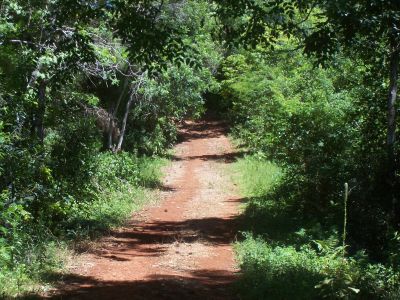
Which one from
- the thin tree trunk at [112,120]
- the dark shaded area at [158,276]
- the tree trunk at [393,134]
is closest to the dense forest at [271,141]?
the tree trunk at [393,134]

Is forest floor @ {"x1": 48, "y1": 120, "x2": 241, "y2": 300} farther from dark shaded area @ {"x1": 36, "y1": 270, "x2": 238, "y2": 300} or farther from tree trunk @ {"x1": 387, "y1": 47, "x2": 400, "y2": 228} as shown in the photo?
tree trunk @ {"x1": 387, "y1": 47, "x2": 400, "y2": 228}

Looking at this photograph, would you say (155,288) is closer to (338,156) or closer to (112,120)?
(338,156)

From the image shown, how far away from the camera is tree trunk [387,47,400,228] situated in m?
8.84

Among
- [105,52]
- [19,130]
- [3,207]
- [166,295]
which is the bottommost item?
[166,295]

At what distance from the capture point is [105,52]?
11531 millimetres

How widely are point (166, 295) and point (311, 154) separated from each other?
5.69 m

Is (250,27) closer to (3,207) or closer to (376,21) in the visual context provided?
(376,21)

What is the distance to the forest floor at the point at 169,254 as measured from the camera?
7602mm

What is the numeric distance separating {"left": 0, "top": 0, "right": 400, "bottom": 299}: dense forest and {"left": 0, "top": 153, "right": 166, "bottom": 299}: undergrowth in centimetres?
4

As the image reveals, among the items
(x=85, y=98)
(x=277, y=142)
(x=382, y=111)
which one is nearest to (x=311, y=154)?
(x=277, y=142)

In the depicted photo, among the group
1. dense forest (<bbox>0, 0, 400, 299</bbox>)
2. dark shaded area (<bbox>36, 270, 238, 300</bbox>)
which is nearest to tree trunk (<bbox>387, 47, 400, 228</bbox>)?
dense forest (<bbox>0, 0, 400, 299</bbox>)

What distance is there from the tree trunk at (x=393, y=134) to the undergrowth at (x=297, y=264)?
3.77 ft

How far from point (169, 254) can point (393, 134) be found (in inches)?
189

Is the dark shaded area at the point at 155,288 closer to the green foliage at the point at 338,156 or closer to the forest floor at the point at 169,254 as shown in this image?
the forest floor at the point at 169,254
